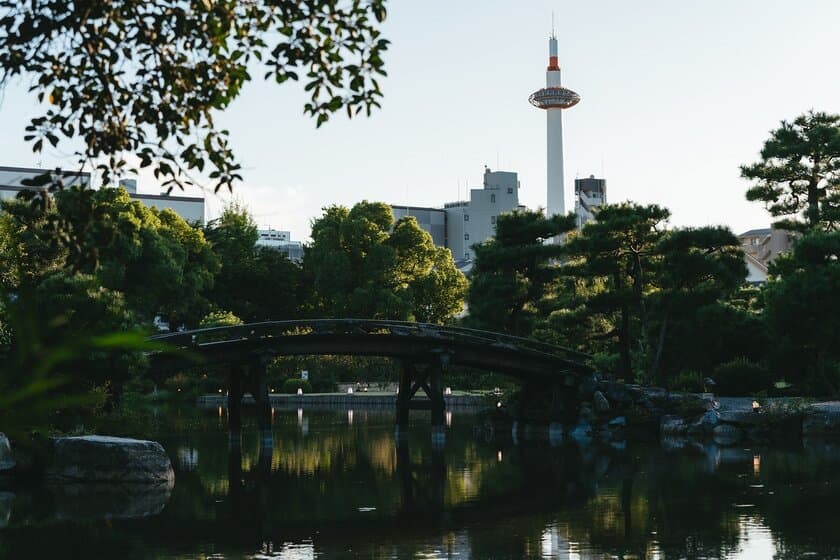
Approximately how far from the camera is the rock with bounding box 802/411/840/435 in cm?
3950

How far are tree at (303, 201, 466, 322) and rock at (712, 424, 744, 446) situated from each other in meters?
35.2

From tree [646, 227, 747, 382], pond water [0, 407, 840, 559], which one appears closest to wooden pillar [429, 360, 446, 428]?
pond water [0, 407, 840, 559]

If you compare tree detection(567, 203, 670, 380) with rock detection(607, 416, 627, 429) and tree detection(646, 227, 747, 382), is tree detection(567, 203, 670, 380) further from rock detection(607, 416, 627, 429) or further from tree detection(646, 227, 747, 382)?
rock detection(607, 416, 627, 429)

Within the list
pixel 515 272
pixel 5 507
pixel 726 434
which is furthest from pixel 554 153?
pixel 5 507

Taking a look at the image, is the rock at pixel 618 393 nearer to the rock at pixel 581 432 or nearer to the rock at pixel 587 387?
the rock at pixel 587 387

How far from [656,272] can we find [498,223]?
10.9m

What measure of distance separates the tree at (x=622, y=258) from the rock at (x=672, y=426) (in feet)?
16.6

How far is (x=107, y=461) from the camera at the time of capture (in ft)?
88.5

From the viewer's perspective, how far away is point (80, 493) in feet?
84.7

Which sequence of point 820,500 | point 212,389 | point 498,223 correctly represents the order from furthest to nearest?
point 212,389, point 498,223, point 820,500

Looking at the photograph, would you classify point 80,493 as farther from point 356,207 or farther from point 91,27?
point 356,207

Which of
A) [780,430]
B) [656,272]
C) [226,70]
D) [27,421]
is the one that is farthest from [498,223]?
[27,421]

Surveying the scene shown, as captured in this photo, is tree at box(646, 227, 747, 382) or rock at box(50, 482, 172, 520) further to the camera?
tree at box(646, 227, 747, 382)

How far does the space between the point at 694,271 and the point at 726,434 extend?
7.60 meters
